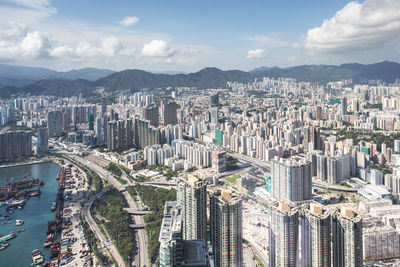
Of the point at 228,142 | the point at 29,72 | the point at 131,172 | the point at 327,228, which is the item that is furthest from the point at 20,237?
the point at 29,72

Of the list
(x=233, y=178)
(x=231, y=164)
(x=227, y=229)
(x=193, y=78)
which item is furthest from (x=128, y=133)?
(x=193, y=78)

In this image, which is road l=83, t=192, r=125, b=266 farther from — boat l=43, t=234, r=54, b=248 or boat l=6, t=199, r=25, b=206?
boat l=6, t=199, r=25, b=206

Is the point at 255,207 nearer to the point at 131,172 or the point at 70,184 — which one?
the point at 131,172

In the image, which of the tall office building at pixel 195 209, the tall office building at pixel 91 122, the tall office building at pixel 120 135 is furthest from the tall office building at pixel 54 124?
the tall office building at pixel 195 209

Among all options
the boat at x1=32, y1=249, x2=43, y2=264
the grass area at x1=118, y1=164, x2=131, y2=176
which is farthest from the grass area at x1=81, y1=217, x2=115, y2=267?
the grass area at x1=118, y1=164, x2=131, y2=176

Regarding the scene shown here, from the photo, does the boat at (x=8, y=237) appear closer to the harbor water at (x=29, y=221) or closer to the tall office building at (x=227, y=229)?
the harbor water at (x=29, y=221)

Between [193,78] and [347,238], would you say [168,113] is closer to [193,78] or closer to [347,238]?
[347,238]
